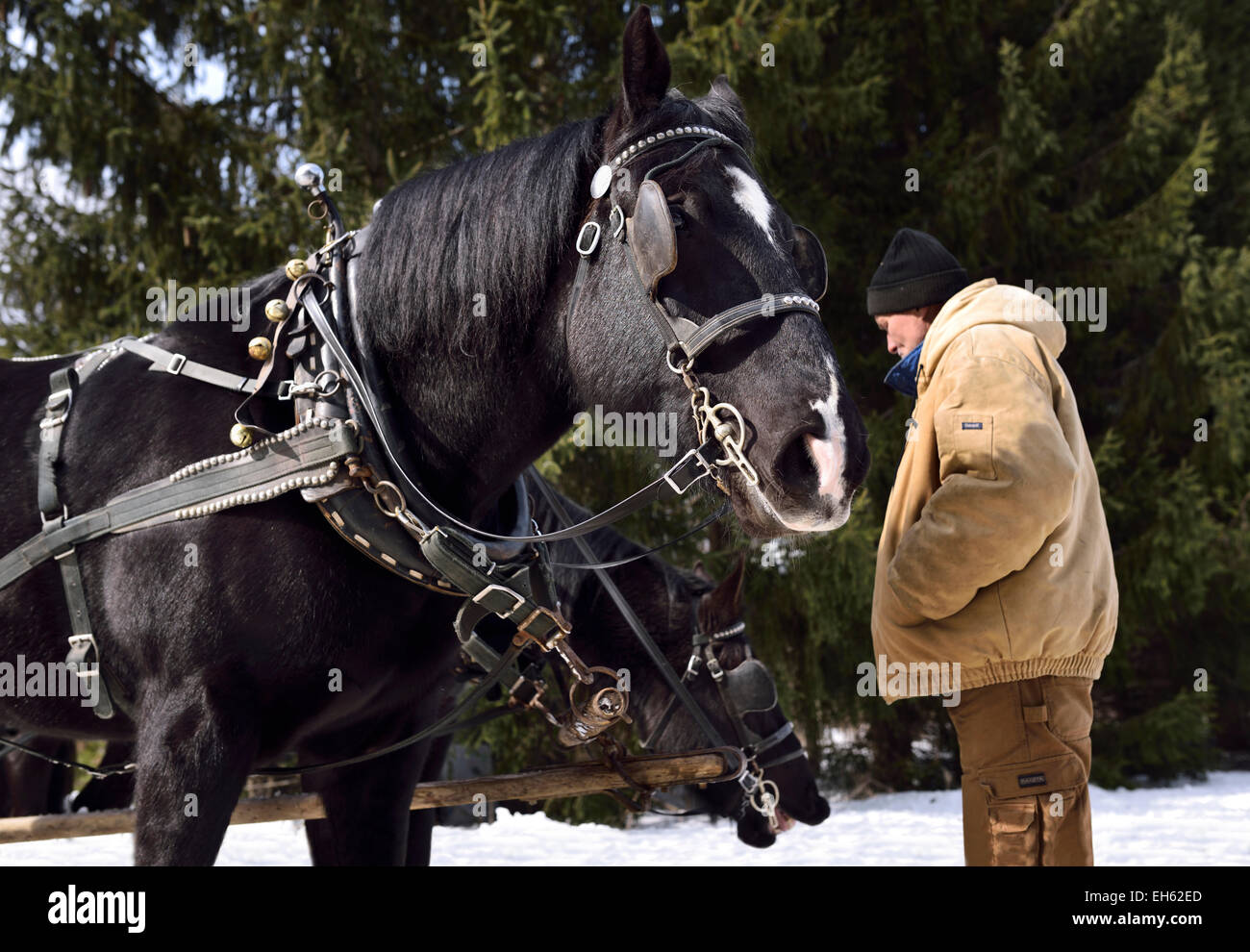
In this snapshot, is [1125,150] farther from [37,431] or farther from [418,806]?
[37,431]

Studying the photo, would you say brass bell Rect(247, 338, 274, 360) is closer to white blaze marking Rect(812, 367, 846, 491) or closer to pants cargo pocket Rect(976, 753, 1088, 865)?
white blaze marking Rect(812, 367, 846, 491)

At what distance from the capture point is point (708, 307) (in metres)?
1.57

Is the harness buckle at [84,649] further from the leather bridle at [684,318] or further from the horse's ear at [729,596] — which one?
the horse's ear at [729,596]

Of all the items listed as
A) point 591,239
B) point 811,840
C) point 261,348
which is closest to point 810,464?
point 591,239

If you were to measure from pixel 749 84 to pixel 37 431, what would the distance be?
4958 mm

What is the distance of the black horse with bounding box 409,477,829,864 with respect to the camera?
126 inches

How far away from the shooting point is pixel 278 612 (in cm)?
164

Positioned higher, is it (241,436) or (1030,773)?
(241,436)

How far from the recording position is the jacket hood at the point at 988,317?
213 cm

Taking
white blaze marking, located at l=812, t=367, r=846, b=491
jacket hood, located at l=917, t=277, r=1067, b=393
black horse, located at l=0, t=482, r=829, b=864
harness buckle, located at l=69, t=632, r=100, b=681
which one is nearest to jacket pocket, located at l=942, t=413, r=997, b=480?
jacket hood, located at l=917, t=277, r=1067, b=393

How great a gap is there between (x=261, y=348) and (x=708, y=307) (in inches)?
31.0

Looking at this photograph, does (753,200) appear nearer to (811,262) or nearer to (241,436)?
(811,262)

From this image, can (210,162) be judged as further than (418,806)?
Yes
